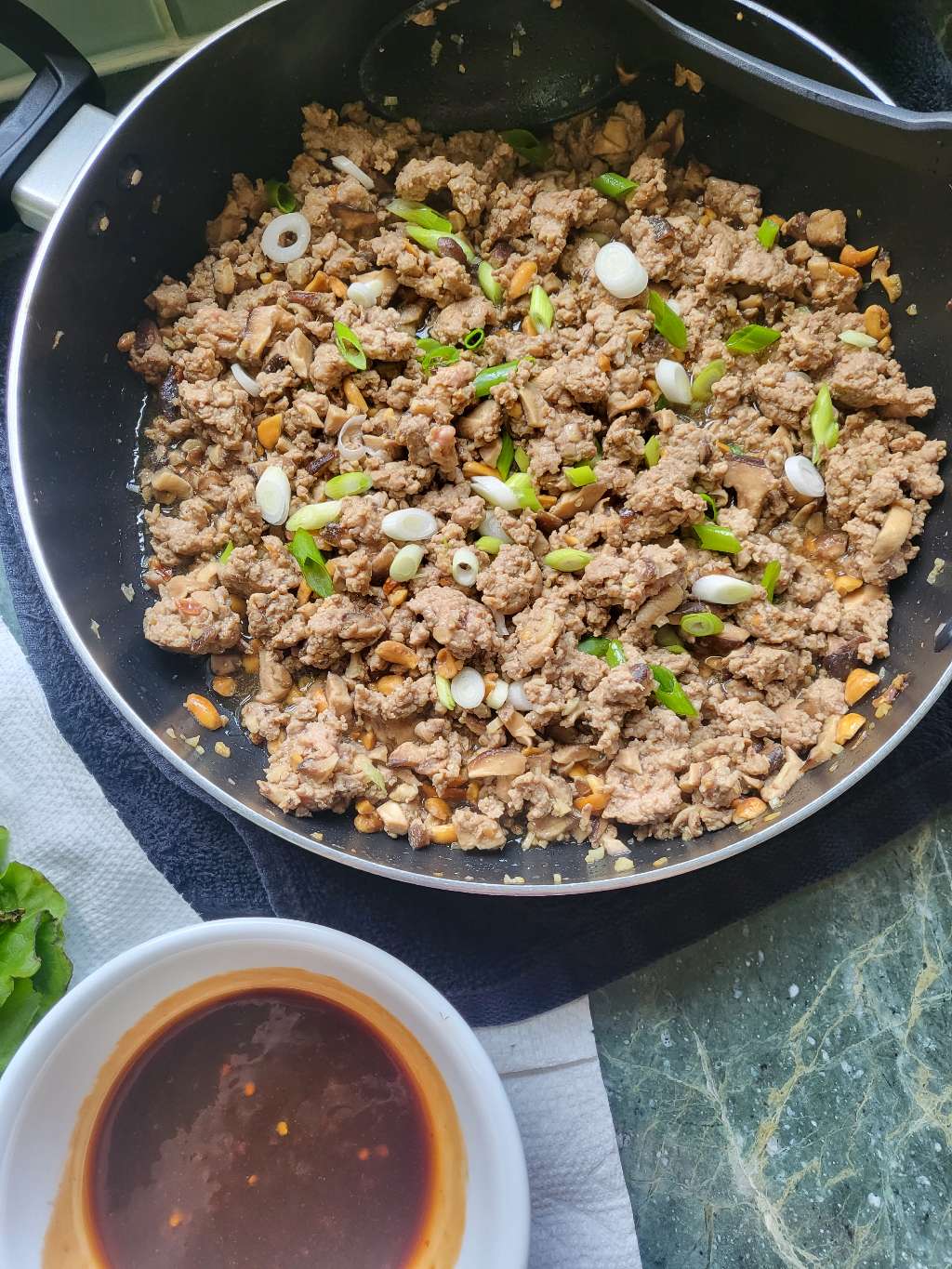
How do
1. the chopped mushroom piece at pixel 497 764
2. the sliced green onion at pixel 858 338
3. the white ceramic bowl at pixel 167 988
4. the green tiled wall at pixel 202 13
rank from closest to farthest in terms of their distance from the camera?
the white ceramic bowl at pixel 167 988 → the chopped mushroom piece at pixel 497 764 → the sliced green onion at pixel 858 338 → the green tiled wall at pixel 202 13

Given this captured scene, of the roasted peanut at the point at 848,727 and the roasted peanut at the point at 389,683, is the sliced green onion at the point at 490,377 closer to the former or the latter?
the roasted peanut at the point at 389,683

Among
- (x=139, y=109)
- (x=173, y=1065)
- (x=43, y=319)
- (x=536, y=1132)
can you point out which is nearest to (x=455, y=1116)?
(x=536, y=1132)

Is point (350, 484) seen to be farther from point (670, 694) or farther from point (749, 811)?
point (749, 811)

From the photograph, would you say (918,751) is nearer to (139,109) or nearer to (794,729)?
(794,729)

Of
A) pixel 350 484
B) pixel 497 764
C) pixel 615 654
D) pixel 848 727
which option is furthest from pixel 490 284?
pixel 848 727

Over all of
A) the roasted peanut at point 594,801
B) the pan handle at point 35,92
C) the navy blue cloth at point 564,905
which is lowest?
the navy blue cloth at point 564,905

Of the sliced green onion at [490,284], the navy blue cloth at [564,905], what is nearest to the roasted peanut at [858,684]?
the navy blue cloth at [564,905]
